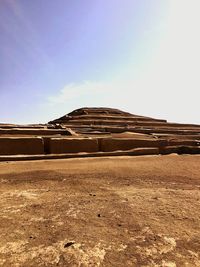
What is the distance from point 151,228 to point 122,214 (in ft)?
2.02

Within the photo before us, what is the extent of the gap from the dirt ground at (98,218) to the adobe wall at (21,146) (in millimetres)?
2929

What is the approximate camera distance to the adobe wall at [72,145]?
10.8 meters

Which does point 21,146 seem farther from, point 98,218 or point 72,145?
point 98,218

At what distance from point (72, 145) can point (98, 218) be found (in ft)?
22.9

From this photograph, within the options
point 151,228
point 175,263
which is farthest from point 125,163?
point 175,263

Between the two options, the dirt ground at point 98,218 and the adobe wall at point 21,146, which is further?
the adobe wall at point 21,146

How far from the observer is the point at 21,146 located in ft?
34.2

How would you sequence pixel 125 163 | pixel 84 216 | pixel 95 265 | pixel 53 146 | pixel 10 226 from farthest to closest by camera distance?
pixel 53 146, pixel 125 163, pixel 84 216, pixel 10 226, pixel 95 265

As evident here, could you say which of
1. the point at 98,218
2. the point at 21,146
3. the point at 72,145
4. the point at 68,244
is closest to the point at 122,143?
the point at 72,145

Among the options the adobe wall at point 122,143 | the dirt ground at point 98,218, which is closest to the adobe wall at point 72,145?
the adobe wall at point 122,143

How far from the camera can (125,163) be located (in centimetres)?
909

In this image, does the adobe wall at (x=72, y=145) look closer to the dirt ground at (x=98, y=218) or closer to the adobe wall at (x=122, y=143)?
the adobe wall at (x=122, y=143)

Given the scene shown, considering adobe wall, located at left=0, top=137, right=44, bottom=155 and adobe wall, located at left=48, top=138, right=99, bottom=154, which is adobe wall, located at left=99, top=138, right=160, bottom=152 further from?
adobe wall, located at left=0, top=137, right=44, bottom=155

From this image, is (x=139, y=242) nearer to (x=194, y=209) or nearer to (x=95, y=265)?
(x=95, y=265)
